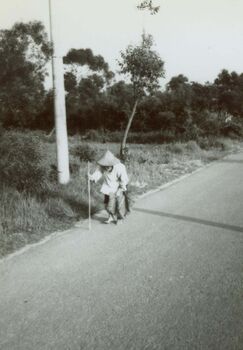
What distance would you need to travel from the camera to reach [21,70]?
1341cm

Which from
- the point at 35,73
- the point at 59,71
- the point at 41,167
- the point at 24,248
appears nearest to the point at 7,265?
the point at 24,248

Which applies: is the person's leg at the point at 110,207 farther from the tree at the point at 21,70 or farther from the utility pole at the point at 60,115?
the tree at the point at 21,70

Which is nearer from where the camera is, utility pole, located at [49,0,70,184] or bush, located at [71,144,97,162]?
utility pole, located at [49,0,70,184]

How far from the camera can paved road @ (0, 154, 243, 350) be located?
4.18 metres

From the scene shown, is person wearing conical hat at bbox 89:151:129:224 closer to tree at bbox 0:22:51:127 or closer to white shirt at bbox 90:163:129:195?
white shirt at bbox 90:163:129:195

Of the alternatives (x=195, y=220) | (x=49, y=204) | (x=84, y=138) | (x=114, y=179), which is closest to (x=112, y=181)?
(x=114, y=179)

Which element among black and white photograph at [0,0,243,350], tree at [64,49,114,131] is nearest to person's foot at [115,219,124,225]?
black and white photograph at [0,0,243,350]

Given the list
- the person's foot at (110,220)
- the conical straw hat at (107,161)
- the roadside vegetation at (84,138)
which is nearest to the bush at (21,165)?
the roadside vegetation at (84,138)

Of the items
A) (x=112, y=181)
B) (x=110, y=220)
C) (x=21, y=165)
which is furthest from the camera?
(x=21, y=165)

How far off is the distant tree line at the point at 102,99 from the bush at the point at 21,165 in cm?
306

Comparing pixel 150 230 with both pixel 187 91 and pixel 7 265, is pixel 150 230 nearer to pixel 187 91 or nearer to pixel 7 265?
pixel 7 265

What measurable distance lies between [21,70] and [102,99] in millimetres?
37406

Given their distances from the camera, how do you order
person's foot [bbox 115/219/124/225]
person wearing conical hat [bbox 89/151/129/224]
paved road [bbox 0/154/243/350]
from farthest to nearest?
person's foot [bbox 115/219/124/225] < person wearing conical hat [bbox 89/151/129/224] < paved road [bbox 0/154/243/350]

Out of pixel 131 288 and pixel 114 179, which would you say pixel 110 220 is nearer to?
pixel 114 179
